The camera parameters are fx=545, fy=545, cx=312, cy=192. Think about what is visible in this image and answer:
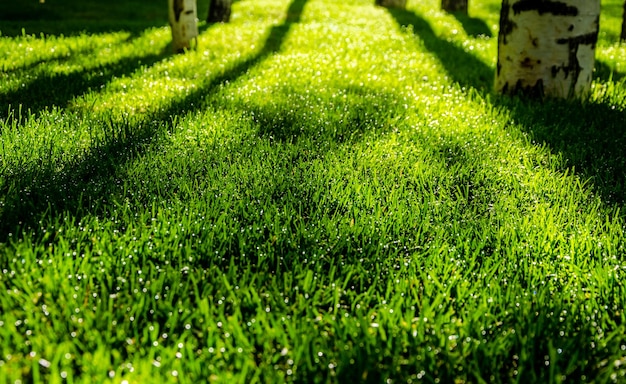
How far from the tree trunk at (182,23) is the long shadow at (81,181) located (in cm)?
280

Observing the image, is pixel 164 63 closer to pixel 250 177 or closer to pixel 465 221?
pixel 250 177

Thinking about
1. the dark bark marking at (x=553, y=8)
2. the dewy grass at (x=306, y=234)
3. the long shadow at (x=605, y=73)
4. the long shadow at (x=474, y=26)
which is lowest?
the dewy grass at (x=306, y=234)

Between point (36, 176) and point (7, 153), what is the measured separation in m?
0.37

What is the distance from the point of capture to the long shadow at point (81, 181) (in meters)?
2.40

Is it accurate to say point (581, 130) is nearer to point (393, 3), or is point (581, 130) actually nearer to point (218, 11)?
point (218, 11)

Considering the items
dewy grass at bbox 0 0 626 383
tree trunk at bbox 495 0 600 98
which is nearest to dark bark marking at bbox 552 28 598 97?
tree trunk at bbox 495 0 600 98

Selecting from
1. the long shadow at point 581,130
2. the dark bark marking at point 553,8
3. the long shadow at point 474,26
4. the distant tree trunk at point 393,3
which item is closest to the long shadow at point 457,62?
the long shadow at point 581,130

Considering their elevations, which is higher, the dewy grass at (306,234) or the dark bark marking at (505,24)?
the dark bark marking at (505,24)

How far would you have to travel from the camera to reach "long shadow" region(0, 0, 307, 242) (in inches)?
94.5

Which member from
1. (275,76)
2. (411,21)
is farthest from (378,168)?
(411,21)

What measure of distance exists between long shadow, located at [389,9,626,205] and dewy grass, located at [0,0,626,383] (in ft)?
0.07

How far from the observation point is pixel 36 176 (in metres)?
2.78

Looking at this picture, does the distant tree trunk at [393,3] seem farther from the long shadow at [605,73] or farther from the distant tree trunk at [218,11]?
the long shadow at [605,73]

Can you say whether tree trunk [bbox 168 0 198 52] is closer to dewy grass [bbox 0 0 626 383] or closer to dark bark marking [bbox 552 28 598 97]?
dewy grass [bbox 0 0 626 383]
